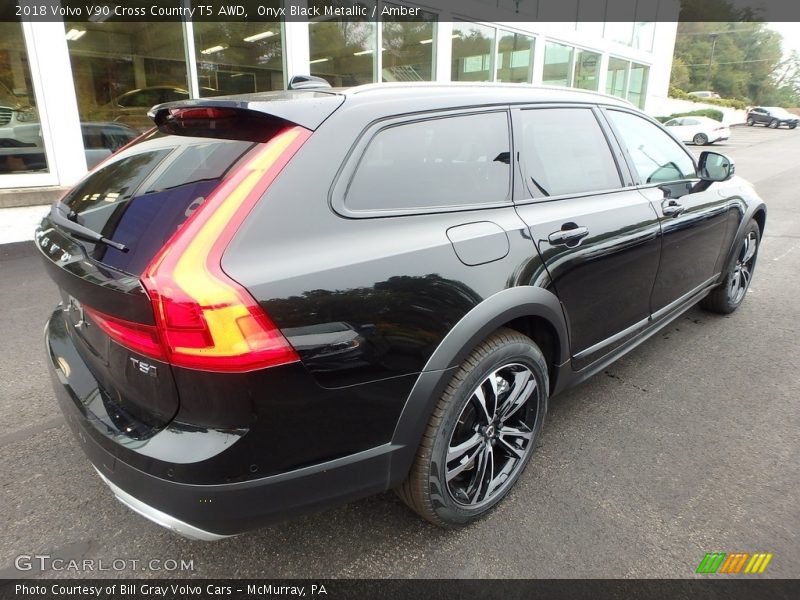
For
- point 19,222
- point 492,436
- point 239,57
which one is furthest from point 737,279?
point 239,57

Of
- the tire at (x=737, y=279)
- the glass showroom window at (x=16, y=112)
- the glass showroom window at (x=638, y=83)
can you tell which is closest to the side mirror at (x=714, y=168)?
the tire at (x=737, y=279)

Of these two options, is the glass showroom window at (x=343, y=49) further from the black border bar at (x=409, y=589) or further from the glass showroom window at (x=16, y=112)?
the black border bar at (x=409, y=589)

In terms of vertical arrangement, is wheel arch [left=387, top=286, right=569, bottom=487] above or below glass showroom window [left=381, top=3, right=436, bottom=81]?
below

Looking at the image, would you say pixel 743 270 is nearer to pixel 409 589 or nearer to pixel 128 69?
pixel 409 589

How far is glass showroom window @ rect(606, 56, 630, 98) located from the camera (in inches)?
886

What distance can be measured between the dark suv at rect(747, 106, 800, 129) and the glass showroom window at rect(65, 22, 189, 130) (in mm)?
46258

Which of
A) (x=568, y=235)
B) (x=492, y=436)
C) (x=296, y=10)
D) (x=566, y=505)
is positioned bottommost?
(x=566, y=505)

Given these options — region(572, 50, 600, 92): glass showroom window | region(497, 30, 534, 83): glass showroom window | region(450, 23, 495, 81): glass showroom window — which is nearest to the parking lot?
region(450, 23, 495, 81): glass showroom window

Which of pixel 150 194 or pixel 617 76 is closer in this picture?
pixel 150 194

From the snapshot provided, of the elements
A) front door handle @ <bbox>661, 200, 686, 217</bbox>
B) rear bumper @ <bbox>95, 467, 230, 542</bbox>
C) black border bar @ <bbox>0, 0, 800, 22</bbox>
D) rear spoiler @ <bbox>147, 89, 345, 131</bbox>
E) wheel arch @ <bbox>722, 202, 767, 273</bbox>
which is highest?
black border bar @ <bbox>0, 0, 800, 22</bbox>

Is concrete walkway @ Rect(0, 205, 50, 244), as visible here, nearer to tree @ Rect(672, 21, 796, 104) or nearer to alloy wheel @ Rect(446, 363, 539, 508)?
alloy wheel @ Rect(446, 363, 539, 508)

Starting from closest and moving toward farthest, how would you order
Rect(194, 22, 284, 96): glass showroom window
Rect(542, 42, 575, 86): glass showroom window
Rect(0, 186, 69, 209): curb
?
Rect(0, 186, 69, 209): curb, Rect(194, 22, 284, 96): glass showroom window, Rect(542, 42, 575, 86): glass showroom window

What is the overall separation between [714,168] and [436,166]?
8.42 ft

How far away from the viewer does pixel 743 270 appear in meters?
4.47
